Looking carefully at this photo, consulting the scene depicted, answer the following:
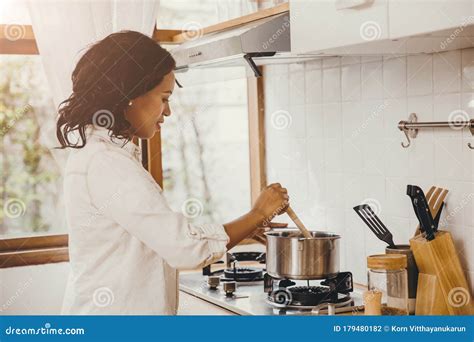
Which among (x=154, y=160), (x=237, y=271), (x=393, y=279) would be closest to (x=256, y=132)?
(x=154, y=160)

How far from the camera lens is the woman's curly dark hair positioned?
1.50 metres

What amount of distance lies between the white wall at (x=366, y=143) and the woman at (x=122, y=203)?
1.97ft

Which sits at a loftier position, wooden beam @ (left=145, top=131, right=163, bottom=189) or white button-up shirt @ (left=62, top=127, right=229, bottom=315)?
wooden beam @ (left=145, top=131, right=163, bottom=189)

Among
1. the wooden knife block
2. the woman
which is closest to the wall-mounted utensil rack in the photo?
the wooden knife block

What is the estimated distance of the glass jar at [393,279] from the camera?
1746mm

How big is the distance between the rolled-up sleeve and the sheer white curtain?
3.36ft

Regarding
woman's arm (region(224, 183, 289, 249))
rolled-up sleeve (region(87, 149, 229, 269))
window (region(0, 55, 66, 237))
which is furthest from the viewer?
window (region(0, 55, 66, 237))

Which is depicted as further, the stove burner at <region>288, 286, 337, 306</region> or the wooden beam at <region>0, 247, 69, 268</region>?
the wooden beam at <region>0, 247, 69, 268</region>

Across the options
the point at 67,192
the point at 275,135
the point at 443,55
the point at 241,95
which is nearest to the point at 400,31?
the point at 443,55

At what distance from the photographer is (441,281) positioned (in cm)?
176

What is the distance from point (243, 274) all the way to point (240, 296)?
0.19 metres

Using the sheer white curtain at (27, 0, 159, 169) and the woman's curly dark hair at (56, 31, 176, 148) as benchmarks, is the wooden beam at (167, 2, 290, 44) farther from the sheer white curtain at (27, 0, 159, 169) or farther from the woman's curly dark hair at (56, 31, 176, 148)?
the woman's curly dark hair at (56, 31, 176, 148)

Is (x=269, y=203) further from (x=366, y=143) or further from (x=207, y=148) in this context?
(x=207, y=148)

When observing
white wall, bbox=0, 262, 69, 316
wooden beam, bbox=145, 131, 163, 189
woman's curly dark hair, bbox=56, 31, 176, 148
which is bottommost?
white wall, bbox=0, 262, 69, 316
